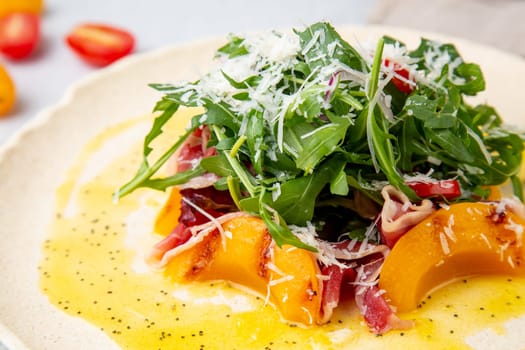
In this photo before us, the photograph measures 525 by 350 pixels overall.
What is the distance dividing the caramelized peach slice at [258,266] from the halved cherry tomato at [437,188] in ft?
2.05

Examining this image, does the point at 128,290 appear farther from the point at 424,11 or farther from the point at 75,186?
the point at 424,11

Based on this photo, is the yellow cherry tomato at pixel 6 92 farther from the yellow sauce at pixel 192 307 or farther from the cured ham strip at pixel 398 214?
the cured ham strip at pixel 398 214

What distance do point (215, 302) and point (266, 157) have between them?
75 cm

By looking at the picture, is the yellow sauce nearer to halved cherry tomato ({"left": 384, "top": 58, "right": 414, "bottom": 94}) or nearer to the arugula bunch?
A: the arugula bunch

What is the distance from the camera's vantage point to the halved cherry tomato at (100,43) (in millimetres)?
6641

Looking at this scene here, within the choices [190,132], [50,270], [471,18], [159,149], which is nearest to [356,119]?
[190,132]

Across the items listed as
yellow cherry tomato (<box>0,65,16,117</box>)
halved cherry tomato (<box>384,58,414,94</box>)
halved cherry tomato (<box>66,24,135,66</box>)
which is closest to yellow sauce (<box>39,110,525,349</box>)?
halved cherry tomato (<box>384,58,414,94</box>)

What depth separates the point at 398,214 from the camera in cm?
368

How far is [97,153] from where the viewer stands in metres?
5.17

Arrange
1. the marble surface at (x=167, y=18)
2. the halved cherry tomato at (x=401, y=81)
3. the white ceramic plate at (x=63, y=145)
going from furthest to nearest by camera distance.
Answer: the marble surface at (x=167, y=18) < the halved cherry tomato at (x=401, y=81) < the white ceramic plate at (x=63, y=145)

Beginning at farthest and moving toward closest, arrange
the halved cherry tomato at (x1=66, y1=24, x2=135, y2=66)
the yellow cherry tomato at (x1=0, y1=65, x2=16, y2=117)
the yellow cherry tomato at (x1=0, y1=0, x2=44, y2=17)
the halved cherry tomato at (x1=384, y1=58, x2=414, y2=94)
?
the yellow cherry tomato at (x1=0, y1=0, x2=44, y2=17) < the halved cherry tomato at (x1=66, y1=24, x2=135, y2=66) < the yellow cherry tomato at (x1=0, y1=65, x2=16, y2=117) < the halved cherry tomato at (x1=384, y1=58, x2=414, y2=94)

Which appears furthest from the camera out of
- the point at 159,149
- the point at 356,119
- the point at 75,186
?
the point at 75,186

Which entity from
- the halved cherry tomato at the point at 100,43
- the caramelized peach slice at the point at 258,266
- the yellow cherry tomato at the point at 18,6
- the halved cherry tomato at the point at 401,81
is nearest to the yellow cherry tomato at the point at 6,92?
the halved cherry tomato at the point at 100,43

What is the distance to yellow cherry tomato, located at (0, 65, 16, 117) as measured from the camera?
596cm
